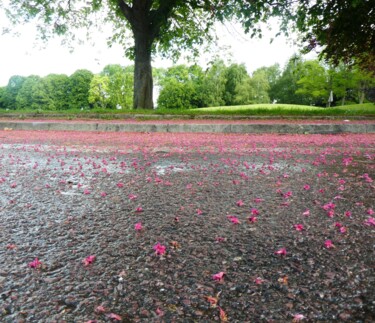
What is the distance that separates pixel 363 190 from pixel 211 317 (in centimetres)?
247

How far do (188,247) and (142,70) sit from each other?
15.1 meters

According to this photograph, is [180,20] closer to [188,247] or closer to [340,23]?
[340,23]

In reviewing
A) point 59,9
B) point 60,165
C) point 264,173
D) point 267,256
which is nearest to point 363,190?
point 264,173

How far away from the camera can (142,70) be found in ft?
51.6

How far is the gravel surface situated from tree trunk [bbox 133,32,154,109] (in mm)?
12654

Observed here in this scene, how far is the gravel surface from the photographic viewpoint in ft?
3.91

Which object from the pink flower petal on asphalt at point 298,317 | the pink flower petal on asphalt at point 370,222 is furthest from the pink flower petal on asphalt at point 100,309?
the pink flower petal on asphalt at point 370,222

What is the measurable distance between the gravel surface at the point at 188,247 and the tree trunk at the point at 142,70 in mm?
12654

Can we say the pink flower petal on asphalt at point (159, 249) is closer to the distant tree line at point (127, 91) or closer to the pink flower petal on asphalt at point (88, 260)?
the pink flower petal on asphalt at point (88, 260)

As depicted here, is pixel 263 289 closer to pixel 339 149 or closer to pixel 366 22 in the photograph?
pixel 339 149

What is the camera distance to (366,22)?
9.66m

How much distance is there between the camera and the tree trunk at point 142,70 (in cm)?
1555

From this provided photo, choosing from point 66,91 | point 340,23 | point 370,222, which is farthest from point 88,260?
point 66,91

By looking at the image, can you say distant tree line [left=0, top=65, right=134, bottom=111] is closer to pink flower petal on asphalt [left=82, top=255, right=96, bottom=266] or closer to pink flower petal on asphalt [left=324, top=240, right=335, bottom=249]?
pink flower petal on asphalt [left=82, top=255, right=96, bottom=266]
